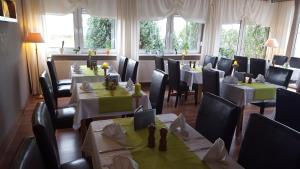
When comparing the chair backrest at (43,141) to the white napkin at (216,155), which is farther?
the white napkin at (216,155)

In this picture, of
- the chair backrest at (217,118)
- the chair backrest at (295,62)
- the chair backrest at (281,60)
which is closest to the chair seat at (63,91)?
the chair backrest at (217,118)

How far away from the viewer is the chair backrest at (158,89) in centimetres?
251

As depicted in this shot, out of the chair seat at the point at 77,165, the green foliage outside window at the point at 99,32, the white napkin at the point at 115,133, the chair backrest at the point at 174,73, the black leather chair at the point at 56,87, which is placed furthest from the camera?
the green foliage outside window at the point at 99,32

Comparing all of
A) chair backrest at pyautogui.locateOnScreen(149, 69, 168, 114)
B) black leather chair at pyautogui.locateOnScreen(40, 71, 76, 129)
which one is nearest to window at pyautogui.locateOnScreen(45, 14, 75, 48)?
black leather chair at pyautogui.locateOnScreen(40, 71, 76, 129)

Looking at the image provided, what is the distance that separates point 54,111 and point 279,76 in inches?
122

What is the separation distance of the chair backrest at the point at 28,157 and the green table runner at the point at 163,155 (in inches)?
18.3

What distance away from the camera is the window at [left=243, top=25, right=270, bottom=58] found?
6.66 meters

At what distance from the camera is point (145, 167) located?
1097 mm

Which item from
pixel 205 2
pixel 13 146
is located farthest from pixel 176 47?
pixel 13 146

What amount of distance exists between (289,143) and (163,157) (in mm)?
618

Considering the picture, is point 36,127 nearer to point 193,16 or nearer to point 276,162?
point 276,162

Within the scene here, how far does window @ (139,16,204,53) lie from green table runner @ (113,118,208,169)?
14.4 ft

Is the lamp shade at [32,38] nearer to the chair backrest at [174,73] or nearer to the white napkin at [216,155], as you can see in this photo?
the chair backrest at [174,73]

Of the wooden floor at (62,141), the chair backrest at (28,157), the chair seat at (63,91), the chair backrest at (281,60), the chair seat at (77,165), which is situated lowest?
the wooden floor at (62,141)
